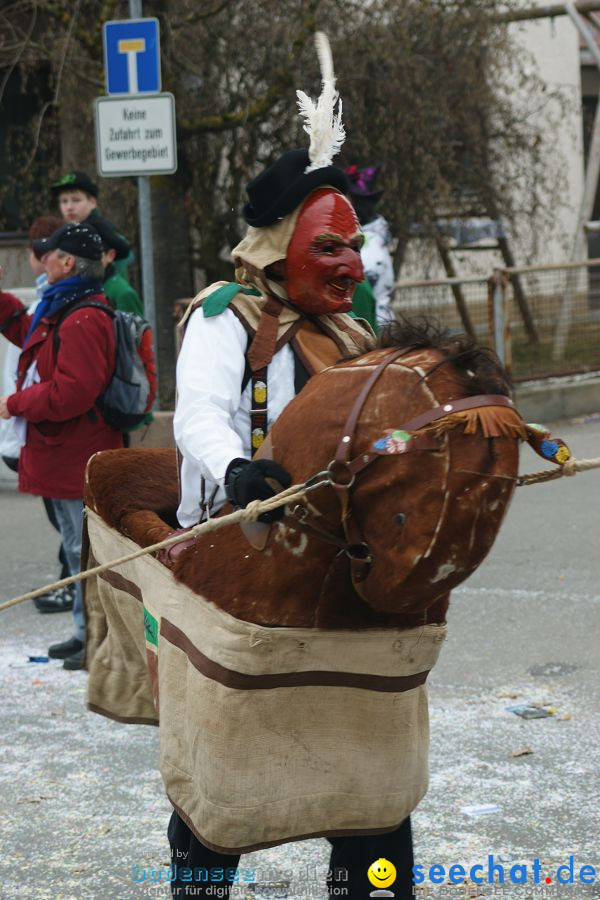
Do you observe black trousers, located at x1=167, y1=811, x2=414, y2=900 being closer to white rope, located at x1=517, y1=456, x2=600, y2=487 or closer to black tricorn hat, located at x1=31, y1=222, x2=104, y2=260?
white rope, located at x1=517, y1=456, x2=600, y2=487

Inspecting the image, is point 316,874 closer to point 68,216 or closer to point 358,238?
point 358,238

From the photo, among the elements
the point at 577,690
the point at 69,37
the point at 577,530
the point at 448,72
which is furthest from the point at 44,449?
the point at 448,72

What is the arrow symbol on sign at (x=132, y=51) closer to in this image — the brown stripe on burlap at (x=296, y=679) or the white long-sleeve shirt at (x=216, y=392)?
the white long-sleeve shirt at (x=216, y=392)

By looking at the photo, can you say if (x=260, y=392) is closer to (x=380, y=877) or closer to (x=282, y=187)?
(x=282, y=187)

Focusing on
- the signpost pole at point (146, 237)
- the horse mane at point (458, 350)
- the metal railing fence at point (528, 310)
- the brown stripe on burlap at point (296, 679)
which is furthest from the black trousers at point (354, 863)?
the metal railing fence at point (528, 310)

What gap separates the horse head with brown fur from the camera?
2332 mm

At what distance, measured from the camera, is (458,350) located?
8.14ft

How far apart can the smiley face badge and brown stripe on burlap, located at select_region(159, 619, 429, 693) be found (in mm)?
432

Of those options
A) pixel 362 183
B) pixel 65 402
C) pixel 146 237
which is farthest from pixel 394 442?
pixel 146 237

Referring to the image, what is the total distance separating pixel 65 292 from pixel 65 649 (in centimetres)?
164

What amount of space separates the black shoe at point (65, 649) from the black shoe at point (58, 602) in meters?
0.78

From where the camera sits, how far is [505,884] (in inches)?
141

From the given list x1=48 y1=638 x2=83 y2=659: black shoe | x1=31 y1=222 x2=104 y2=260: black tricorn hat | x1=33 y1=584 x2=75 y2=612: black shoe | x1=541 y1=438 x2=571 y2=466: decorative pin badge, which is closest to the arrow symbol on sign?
x1=31 y1=222 x2=104 y2=260: black tricorn hat

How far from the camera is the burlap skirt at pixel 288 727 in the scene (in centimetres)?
270
